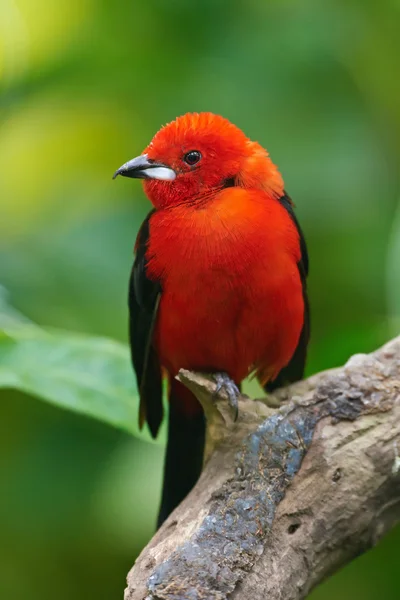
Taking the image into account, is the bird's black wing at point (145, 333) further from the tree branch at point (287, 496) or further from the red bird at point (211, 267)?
the tree branch at point (287, 496)

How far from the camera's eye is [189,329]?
127 inches

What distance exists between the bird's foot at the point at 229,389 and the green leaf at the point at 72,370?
0.37 metres

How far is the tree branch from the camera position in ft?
7.98

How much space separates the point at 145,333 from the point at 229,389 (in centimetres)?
51

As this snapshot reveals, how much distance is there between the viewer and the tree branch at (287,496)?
243cm

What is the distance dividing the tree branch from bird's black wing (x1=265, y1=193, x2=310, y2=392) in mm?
556

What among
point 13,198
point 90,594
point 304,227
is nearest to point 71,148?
point 13,198

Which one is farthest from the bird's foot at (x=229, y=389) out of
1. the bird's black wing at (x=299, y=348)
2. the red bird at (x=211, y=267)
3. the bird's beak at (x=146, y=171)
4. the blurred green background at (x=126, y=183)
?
the bird's beak at (x=146, y=171)

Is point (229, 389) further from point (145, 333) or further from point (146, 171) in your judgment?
point (146, 171)

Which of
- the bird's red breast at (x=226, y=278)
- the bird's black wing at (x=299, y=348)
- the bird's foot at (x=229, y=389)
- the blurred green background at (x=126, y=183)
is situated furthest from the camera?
the blurred green background at (x=126, y=183)

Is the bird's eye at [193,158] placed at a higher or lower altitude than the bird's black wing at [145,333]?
higher

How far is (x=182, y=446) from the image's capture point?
3697 mm

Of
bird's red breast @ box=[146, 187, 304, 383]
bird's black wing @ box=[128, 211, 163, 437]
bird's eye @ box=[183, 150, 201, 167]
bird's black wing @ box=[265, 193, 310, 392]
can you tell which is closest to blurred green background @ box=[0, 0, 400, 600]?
bird's black wing @ box=[265, 193, 310, 392]

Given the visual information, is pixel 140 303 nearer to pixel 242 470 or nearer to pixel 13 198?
pixel 242 470
